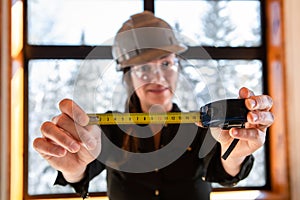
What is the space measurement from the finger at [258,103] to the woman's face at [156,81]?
1.47 feet

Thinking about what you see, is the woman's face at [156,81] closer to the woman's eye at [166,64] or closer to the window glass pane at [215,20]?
the woman's eye at [166,64]

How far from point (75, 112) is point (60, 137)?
0.20 feet

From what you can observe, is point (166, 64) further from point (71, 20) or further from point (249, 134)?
point (71, 20)

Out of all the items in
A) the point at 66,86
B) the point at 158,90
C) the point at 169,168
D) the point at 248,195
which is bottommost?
the point at 248,195

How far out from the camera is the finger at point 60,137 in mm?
861

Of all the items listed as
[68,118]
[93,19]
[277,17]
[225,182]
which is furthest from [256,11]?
[68,118]

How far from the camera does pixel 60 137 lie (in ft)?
2.85

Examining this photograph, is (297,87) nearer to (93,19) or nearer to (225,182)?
(225,182)

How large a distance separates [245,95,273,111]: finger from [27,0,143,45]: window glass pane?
44.8 inches

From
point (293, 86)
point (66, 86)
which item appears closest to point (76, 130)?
point (66, 86)

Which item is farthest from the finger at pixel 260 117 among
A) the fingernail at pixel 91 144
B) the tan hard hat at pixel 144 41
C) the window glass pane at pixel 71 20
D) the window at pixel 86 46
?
the window glass pane at pixel 71 20

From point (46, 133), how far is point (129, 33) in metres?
0.49

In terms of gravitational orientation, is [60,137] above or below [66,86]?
below

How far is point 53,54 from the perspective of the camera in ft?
6.16
